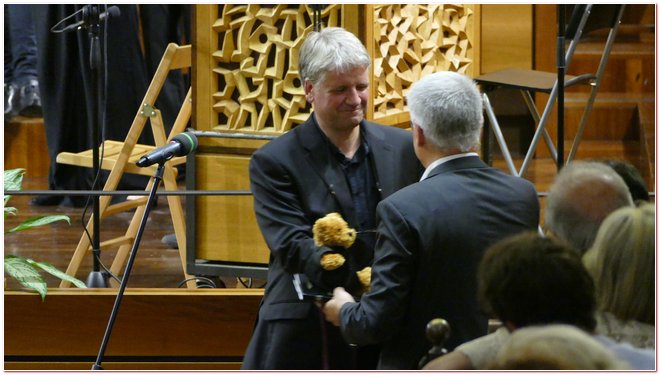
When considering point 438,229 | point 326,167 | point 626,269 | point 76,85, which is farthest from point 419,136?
point 76,85

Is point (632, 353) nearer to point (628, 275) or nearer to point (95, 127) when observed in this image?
point (628, 275)

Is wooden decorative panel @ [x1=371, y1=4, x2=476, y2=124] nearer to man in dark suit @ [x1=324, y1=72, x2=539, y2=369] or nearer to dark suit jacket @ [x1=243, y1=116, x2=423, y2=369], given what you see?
dark suit jacket @ [x1=243, y1=116, x2=423, y2=369]

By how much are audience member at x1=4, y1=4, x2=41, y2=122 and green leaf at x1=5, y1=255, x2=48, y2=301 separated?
11.4 feet

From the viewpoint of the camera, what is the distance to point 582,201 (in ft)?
6.47

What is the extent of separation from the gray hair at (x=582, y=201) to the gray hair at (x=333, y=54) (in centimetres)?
55

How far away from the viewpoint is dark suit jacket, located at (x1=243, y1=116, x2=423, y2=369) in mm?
2359

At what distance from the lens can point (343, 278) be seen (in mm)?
2277

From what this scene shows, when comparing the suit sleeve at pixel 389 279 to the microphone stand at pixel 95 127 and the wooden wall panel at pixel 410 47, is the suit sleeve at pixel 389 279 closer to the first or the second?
the wooden wall panel at pixel 410 47

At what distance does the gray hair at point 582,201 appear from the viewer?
1929mm

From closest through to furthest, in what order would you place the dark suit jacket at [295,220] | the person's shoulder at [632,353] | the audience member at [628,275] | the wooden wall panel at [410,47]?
the person's shoulder at [632,353] < the audience member at [628,275] < the dark suit jacket at [295,220] < the wooden wall panel at [410,47]

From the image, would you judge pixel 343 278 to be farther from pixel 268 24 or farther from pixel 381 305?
pixel 268 24

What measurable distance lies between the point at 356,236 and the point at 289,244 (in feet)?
0.46

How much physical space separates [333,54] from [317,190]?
11.1 inches

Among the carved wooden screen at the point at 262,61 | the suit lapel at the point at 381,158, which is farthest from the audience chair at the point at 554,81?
the suit lapel at the point at 381,158
